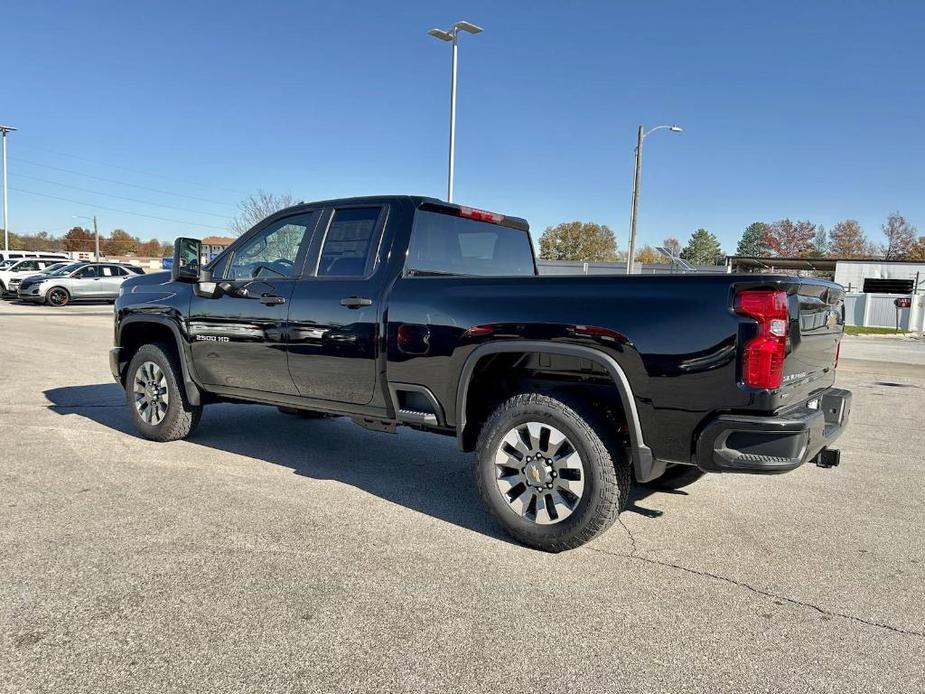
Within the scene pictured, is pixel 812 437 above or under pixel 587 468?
above

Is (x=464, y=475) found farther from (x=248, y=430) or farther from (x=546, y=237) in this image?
(x=546, y=237)

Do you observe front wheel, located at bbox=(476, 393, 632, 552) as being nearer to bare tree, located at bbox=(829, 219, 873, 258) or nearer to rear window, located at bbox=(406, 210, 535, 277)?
rear window, located at bbox=(406, 210, 535, 277)

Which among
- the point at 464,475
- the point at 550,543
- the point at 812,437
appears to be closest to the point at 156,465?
the point at 464,475

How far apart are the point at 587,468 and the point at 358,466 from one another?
7.47 feet

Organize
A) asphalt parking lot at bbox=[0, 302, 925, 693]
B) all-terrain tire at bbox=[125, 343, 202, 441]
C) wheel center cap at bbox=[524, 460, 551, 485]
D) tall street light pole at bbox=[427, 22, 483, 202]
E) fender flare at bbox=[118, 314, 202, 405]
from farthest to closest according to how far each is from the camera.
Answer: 1. tall street light pole at bbox=[427, 22, 483, 202]
2. all-terrain tire at bbox=[125, 343, 202, 441]
3. fender flare at bbox=[118, 314, 202, 405]
4. wheel center cap at bbox=[524, 460, 551, 485]
5. asphalt parking lot at bbox=[0, 302, 925, 693]

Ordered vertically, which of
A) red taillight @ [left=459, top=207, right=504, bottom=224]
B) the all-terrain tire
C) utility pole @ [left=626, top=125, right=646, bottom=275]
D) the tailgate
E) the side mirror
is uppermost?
utility pole @ [left=626, top=125, right=646, bottom=275]

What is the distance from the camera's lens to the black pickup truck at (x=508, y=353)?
3150mm

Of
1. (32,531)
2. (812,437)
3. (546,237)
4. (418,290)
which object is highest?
(546,237)

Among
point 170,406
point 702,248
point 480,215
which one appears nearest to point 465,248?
point 480,215

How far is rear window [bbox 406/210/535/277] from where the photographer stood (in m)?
4.49

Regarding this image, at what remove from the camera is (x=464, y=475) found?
5.08 m

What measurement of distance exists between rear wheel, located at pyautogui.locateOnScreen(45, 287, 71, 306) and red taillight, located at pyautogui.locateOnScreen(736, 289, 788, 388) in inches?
1044

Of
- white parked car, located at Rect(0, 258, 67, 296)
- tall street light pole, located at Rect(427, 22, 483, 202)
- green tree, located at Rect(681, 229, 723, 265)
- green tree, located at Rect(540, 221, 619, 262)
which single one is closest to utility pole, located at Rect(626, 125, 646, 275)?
tall street light pole, located at Rect(427, 22, 483, 202)

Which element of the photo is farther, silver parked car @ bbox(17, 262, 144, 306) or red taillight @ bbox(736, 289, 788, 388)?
silver parked car @ bbox(17, 262, 144, 306)
